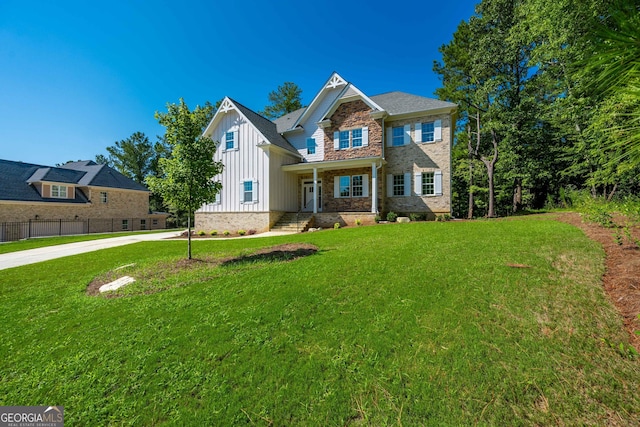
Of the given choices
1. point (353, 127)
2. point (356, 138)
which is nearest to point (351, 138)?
point (356, 138)

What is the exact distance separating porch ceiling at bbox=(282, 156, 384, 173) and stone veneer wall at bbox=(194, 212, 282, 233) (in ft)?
10.8

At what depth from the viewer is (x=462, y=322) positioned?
342 cm

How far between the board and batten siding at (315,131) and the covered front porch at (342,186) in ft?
4.43

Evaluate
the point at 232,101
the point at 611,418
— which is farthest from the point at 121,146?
the point at 611,418

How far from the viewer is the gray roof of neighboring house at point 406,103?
1620 centimetres

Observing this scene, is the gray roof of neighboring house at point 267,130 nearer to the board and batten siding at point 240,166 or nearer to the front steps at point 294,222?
the board and batten siding at point 240,166

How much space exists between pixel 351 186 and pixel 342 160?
2.08 meters

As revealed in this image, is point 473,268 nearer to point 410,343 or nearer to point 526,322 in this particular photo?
point 526,322

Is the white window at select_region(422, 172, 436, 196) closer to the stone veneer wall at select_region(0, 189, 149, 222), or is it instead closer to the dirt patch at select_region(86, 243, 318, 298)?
the dirt patch at select_region(86, 243, 318, 298)

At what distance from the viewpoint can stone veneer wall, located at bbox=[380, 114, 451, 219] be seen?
16.0m

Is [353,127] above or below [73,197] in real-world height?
above

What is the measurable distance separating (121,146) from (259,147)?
37.5m

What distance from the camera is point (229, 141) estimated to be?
58.6ft

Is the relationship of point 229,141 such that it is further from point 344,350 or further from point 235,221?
point 344,350
